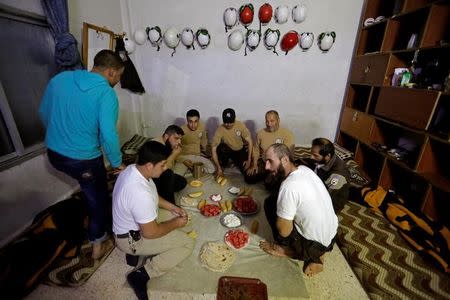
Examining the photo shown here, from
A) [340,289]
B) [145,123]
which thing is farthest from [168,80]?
[340,289]

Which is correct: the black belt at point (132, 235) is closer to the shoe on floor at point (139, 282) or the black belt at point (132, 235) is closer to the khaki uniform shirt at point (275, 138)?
the shoe on floor at point (139, 282)

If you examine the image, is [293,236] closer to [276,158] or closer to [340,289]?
[340,289]

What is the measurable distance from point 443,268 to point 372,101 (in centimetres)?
238

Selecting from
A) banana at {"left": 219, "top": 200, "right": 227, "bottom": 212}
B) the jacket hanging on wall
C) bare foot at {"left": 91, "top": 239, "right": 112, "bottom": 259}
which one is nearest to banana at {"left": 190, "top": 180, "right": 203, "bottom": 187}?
banana at {"left": 219, "top": 200, "right": 227, "bottom": 212}

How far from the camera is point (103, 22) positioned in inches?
128

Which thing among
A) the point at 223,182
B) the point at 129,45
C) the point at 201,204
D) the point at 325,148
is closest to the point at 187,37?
the point at 129,45

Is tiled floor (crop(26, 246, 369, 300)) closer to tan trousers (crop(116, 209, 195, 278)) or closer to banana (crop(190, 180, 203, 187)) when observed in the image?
tan trousers (crop(116, 209, 195, 278))

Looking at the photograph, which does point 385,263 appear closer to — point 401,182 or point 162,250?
point 401,182

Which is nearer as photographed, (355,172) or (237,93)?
(355,172)

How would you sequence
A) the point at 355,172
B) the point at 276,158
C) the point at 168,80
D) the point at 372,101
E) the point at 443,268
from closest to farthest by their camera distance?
1. the point at 276,158
2. the point at 443,268
3. the point at 355,172
4. the point at 372,101
5. the point at 168,80

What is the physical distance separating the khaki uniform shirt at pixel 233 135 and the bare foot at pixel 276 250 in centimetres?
167

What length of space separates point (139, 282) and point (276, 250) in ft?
3.64

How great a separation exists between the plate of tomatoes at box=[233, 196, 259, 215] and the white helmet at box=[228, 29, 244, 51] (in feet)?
8.61

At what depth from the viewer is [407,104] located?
2.56 m
